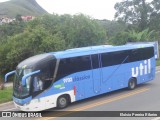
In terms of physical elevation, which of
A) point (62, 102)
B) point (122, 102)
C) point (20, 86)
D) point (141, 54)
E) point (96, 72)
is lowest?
point (122, 102)

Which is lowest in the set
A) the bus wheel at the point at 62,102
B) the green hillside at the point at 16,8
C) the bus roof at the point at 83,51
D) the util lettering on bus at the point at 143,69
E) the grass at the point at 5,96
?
the grass at the point at 5,96

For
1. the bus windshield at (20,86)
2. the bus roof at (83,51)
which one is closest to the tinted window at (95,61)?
the bus roof at (83,51)

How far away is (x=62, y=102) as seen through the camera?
14969mm

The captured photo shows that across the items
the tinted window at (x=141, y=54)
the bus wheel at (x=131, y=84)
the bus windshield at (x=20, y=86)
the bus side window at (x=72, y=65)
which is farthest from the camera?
the tinted window at (x=141, y=54)

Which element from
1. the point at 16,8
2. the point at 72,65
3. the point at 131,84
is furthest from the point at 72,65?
the point at 16,8

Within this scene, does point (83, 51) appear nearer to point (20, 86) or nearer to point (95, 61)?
point (95, 61)

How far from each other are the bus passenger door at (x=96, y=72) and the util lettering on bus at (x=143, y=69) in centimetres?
285

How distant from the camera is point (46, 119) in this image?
1308 centimetres

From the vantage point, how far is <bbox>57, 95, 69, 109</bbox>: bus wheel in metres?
14.8

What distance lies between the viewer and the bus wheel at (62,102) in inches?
584

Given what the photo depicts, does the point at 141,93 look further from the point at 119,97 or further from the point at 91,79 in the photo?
the point at 91,79

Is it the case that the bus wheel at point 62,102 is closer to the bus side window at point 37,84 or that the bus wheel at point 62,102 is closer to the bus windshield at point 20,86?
the bus side window at point 37,84

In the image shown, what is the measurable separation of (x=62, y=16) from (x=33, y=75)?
31742 mm

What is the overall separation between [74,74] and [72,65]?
0.43 meters
